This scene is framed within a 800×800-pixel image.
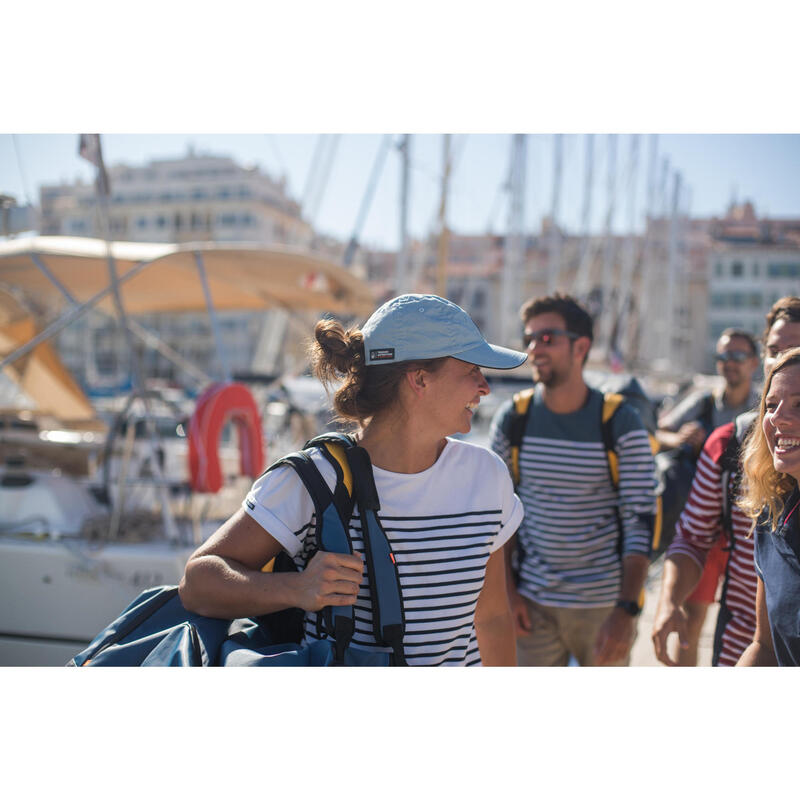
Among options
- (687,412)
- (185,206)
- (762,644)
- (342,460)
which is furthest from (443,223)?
(185,206)

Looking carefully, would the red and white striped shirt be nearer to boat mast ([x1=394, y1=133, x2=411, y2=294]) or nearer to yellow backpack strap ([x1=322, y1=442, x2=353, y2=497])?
yellow backpack strap ([x1=322, y1=442, x2=353, y2=497])

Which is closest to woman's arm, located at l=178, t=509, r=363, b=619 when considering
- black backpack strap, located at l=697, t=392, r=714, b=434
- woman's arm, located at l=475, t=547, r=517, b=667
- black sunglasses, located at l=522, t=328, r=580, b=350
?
woman's arm, located at l=475, t=547, r=517, b=667

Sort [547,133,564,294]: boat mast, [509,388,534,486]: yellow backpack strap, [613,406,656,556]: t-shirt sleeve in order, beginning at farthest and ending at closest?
[547,133,564,294]: boat mast
[509,388,534,486]: yellow backpack strap
[613,406,656,556]: t-shirt sleeve

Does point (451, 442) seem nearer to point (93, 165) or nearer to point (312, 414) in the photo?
point (93, 165)

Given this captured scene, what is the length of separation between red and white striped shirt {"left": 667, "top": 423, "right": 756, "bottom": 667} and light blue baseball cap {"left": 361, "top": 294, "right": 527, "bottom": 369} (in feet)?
3.41

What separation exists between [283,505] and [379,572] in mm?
241

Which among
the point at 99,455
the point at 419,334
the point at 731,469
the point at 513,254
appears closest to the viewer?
the point at 419,334

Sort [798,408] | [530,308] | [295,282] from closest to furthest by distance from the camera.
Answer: [798,408] → [530,308] → [295,282]

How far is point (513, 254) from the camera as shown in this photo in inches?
674

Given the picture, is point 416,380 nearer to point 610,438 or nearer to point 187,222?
point 610,438

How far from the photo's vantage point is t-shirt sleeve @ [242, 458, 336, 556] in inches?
61.4

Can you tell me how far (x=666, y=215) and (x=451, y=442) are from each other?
27433mm

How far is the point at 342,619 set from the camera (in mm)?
1545
